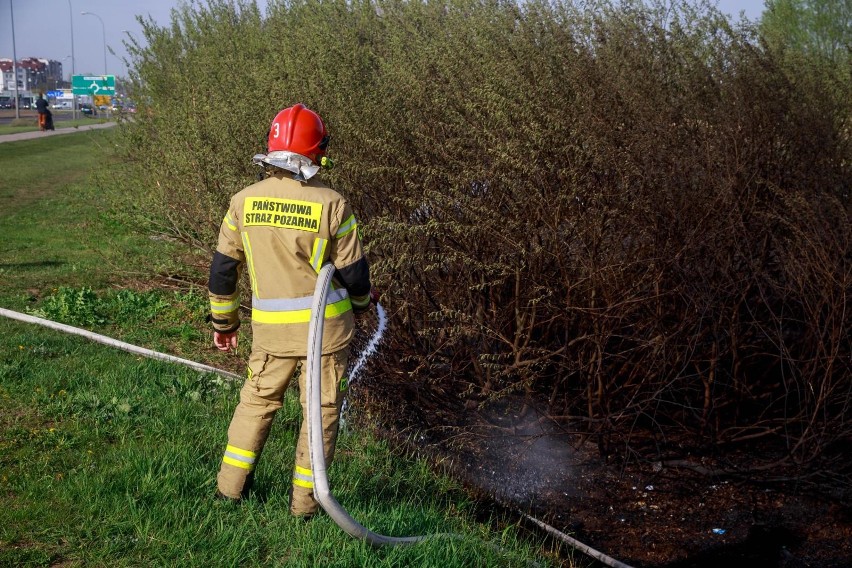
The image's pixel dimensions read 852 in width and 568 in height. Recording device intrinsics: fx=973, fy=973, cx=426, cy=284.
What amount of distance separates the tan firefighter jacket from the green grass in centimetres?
76

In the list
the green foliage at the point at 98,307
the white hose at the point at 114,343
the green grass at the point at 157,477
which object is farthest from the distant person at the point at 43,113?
the white hose at the point at 114,343

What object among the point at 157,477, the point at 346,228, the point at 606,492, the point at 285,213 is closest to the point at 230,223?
the point at 285,213

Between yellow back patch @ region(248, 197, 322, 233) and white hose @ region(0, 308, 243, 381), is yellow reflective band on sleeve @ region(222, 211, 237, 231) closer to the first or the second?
yellow back patch @ region(248, 197, 322, 233)

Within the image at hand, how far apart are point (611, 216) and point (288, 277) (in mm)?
2298

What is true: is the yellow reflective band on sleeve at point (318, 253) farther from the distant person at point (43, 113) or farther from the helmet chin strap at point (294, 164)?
the distant person at point (43, 113)

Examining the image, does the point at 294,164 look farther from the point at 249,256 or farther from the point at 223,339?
the point at 223,339

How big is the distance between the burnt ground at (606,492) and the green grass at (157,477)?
0.82 m

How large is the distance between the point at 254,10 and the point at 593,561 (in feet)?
31.3

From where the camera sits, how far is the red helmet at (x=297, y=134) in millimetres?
3990

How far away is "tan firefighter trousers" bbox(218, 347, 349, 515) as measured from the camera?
4.08m

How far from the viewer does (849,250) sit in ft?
18.1

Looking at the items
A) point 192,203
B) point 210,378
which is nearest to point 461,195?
point 210,378

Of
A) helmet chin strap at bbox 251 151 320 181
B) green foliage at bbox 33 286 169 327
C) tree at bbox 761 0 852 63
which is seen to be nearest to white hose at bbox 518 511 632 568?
helmet chin strap at bbox 251 151 320 181

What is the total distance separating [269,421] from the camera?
4.15 meters
